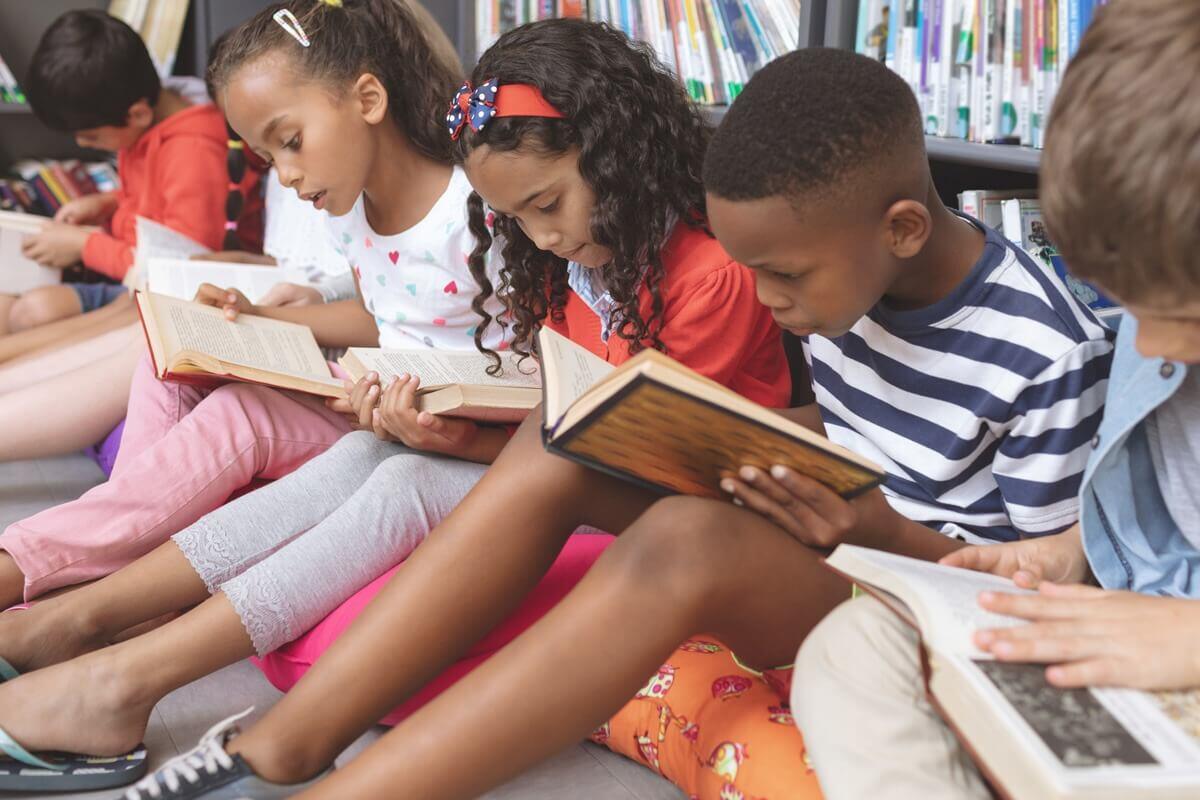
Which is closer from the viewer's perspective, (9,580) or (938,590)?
(938,590)

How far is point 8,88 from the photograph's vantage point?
2.64m

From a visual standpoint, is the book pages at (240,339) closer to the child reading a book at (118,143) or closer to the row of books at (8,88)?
the child reading a book at (118,143)

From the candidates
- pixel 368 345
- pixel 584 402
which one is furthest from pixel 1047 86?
pixel 368 345

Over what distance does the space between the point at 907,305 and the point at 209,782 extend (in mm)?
724

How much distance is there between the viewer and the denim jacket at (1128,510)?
2.90 ft

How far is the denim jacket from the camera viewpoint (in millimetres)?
885

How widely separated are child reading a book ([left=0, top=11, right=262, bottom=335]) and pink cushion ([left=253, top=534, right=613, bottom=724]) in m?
1.25

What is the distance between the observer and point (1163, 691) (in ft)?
2.36

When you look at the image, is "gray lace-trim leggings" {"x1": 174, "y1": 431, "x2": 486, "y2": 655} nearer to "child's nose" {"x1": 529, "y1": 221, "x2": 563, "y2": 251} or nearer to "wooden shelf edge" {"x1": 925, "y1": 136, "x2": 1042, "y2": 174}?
"child's nose" {"x1": 529, "y1": 221, "x2": 563, "y2": 251}

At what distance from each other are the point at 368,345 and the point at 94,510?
1.62 ft

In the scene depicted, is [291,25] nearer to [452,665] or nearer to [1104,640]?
[452,665]

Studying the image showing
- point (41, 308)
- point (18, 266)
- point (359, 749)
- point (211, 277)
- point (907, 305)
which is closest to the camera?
point (907, 305)

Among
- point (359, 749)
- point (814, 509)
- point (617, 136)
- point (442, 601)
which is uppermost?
point (617, 136)

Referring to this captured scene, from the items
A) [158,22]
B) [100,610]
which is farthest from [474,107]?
[158,22]
